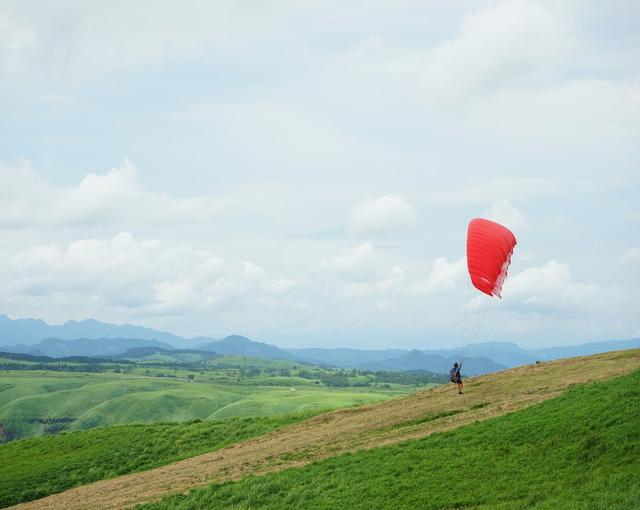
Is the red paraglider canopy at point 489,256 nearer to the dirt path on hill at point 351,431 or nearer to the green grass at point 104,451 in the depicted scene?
Result: the dirt path on hill at point 351,431

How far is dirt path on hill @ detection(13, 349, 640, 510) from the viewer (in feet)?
113

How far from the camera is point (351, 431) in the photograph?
38.9m

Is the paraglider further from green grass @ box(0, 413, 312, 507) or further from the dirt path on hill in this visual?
green grass @ box(0, 413, 312, 507)

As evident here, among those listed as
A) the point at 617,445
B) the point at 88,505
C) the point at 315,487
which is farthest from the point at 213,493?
the point at 617,445

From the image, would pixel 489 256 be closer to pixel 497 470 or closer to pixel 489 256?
pixel 489 256

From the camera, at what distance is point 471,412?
1454 inches

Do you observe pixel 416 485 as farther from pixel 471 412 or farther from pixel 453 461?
pixel 471 412

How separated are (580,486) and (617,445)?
→ 10.9 feet

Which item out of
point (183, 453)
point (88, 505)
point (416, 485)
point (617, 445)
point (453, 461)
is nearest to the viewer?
point (617, 445)

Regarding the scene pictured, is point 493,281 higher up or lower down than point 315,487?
higher up

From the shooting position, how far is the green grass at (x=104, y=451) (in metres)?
42.4

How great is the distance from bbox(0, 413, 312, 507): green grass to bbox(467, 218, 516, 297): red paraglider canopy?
68.9 feet

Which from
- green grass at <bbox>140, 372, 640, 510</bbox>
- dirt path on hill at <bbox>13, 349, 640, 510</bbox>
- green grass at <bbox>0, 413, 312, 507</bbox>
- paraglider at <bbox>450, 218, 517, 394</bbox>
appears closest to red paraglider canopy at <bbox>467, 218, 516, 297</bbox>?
paraglider at <bbox>450, 218, 517, 394</bbox>

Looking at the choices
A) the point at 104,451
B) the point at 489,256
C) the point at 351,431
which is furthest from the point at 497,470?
the point at 104,451
